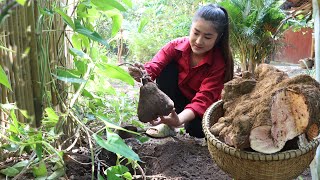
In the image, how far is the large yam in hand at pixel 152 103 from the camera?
4.43 ft

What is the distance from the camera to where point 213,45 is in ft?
5.76

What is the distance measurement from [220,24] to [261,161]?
3.15ft

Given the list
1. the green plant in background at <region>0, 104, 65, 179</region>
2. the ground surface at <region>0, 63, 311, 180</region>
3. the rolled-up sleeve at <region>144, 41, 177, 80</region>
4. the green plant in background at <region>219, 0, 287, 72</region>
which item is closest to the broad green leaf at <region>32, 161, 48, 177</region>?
the green plant in background at <region>0, 104, 65, 179</region>

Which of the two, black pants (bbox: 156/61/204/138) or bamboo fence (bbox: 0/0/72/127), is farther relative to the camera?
black pants (bbox: 156/61/204/138)

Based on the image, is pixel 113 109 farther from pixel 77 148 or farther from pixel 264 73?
pixel 264 73

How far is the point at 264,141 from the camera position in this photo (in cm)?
88

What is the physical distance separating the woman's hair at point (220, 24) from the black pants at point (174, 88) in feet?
0.94

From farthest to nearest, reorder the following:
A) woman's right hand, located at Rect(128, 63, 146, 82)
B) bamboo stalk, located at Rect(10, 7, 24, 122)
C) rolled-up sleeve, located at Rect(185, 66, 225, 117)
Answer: rolled-up sleeve, located at Rect(185, 66, 225, 117)
woman's right hand, located at Rect(128, 63, 146, 82)
bamboo stalk, located at Rect(10, 7, 24, 122)

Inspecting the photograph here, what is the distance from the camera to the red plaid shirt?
166 cm

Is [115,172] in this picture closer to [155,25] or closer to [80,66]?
[80,66]

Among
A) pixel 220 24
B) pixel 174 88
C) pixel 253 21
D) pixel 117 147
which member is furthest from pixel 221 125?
pixel 253 21

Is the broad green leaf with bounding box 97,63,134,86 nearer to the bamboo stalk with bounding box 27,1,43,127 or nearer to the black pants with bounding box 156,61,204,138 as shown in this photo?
the bamboo stalk with bounding box 27,1,43,127

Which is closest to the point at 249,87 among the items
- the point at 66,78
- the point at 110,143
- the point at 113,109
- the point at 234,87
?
the point at 234,87

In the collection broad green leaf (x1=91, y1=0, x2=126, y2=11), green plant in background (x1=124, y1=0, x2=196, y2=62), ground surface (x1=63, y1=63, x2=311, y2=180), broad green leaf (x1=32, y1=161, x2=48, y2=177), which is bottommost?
green plant in background (x1=124, y1=0, x2=196, y2=62)
